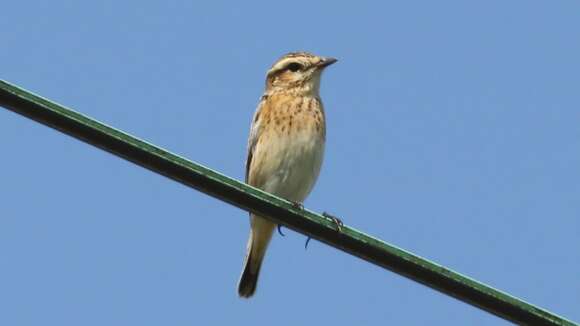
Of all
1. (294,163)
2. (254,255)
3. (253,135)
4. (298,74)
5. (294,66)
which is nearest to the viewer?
(294,163)

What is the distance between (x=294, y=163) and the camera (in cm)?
1159

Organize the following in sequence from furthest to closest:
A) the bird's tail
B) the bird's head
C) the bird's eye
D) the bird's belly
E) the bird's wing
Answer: the bird's eye < the bird's head < the bird's tail < the bird's wing < the bird's belly

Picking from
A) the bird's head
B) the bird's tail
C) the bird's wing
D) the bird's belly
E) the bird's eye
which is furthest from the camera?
the bird's eye

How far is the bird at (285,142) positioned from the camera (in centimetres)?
1165

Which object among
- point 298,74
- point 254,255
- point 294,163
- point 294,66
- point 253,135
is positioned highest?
point 294,66

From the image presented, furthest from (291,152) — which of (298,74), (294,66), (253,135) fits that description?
(294,66)

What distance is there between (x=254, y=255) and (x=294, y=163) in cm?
139

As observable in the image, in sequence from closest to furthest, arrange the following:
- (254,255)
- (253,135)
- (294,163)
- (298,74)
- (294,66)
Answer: (294,163), (253,135), (254,255), (298,74), (294,66)

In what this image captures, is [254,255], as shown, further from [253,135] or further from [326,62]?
[326,62]

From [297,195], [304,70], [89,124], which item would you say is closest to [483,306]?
[89,124]

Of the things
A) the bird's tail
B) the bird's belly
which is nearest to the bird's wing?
the bird's belly

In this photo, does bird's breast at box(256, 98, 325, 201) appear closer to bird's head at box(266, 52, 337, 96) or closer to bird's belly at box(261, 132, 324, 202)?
bird's belly at box(261, 132, 324, 202)

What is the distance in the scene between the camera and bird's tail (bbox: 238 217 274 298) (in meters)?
12.4

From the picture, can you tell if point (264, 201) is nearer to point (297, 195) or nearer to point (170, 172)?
point (170, 172)
